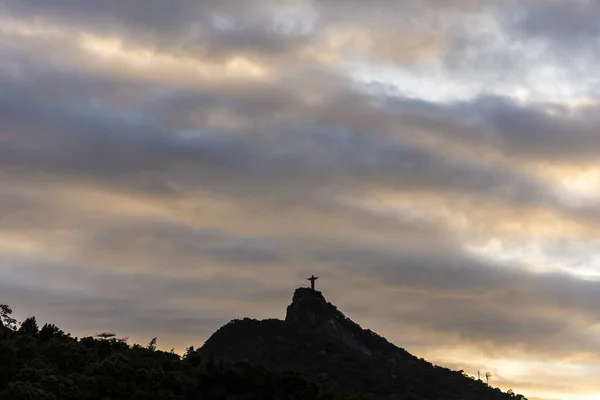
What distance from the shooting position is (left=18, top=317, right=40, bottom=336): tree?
263 ft

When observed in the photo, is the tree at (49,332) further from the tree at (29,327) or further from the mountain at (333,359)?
the mountain at (333,359)

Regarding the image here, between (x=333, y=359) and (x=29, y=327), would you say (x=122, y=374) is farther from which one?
(x=333, y=359)

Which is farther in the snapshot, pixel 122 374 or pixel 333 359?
pixel 333 359

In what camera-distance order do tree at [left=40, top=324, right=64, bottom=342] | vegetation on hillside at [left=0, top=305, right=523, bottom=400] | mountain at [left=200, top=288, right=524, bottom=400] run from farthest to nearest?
mountain at [left=200, top=288, right=524, bottom=400], tree at [left=40, top=324, right=64, bottom=342], vegetation on hillside at [left=0, top=305, right=523, bottom=400]

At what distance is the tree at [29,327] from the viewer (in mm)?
80019

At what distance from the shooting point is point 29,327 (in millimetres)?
81250

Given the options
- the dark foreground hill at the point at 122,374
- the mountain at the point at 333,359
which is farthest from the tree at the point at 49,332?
the mountain at the point at 333,359

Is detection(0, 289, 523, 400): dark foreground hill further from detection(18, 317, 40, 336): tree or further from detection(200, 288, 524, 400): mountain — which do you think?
detection(200, 288, 524, 400): mountain

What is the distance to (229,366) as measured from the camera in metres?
69.3

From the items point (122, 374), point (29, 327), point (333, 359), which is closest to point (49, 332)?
point (29, 327)

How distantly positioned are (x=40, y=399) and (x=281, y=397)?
1695 cm

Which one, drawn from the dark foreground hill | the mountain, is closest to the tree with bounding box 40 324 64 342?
the dark foreground hill

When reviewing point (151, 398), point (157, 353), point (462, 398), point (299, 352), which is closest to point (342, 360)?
point (299, 352)

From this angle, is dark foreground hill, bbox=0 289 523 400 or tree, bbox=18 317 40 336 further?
tree, bbox=18 317 40 336
